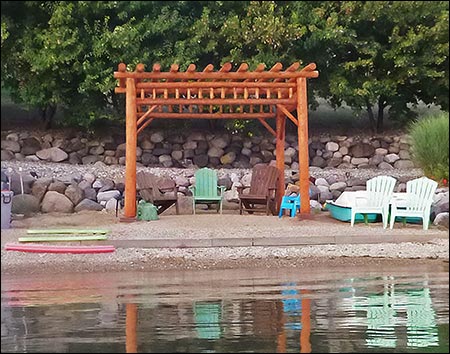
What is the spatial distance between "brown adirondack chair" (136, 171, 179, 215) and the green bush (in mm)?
4682

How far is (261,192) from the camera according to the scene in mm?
15602

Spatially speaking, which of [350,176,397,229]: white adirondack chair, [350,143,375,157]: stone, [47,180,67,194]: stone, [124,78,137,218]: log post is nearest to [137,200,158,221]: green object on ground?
[124,78,137,218]: log post

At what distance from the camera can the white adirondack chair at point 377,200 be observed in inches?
560


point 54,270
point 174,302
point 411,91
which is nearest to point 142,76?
point 54,270

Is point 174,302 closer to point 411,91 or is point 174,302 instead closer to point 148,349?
point 148,349

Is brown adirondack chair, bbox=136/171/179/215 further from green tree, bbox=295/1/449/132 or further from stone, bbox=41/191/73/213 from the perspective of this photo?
green tree, bbox=295/1/449/132

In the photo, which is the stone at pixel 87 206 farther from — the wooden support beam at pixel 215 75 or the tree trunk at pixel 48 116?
the tree trunk at pixel 48 116

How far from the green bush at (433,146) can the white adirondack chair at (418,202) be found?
2914 millimetres

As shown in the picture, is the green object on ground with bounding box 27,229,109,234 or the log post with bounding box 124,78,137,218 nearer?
the green object on ground with bounding box 27,229,109,234

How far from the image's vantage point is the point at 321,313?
28.3ft

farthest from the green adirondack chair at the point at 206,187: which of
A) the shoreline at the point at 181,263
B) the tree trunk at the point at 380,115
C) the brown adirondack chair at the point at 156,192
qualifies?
the tree trunk at the point at 380,115

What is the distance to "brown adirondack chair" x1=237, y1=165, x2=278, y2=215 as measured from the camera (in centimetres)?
1545

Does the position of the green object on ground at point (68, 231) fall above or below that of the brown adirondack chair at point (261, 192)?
below

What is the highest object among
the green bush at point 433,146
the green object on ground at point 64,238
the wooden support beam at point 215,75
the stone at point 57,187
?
the wooden support beam at point 215,75
